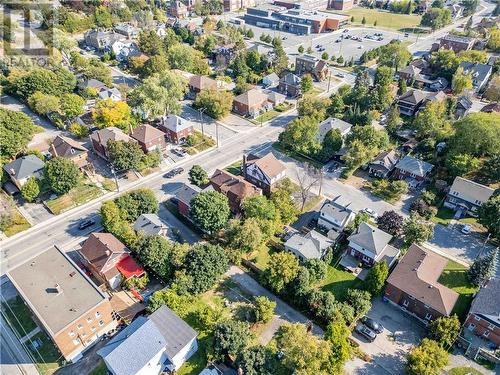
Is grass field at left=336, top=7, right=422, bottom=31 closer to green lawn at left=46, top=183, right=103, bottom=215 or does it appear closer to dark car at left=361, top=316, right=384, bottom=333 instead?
green lawn at left=46, top=183, right=103, bottom=215

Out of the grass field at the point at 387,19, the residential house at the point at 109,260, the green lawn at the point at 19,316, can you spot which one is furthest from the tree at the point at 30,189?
the grass field at the point at 387,19

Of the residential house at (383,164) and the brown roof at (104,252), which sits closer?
the brown roof at (104,252)

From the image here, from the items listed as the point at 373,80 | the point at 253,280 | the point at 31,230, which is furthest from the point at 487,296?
the point at 373,80

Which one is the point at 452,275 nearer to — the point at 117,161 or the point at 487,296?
the point at 487,296

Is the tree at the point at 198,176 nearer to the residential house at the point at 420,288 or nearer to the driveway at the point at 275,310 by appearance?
the driveway at the point at 275,310

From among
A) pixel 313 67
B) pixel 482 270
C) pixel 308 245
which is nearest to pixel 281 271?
pixel 308 245

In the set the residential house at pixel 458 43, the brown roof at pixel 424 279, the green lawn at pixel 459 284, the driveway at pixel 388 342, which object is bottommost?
the driveway at pixel 388 342
